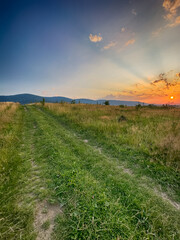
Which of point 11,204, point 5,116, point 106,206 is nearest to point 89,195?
point 106,206

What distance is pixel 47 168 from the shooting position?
3703 mm

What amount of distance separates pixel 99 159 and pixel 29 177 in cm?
270

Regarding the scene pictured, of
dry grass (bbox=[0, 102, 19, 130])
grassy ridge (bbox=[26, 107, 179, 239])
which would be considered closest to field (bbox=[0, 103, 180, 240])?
grassy ridge (bbox=[26, 107, 179, 239])

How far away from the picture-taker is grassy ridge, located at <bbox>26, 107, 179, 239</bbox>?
1.91 m

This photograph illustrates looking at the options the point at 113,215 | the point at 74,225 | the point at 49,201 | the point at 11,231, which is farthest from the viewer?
the point at 49,201

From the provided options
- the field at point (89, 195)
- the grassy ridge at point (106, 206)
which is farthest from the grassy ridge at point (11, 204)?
the grassy ridge at point (106, 206)

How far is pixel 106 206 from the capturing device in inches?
91.7

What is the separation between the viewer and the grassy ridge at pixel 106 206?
1.91 metres

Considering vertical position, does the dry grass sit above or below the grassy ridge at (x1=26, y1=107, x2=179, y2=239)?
above

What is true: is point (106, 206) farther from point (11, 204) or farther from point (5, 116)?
point (5, 116)

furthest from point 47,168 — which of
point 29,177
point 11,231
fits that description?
point 11,231

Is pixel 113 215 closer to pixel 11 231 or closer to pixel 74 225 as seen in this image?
pixel 74 225

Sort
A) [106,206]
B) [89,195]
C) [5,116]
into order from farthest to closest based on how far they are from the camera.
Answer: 1. [5,116]
2. [89,195]
3. [106,206]

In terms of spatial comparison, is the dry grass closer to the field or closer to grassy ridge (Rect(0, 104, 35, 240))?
the field
